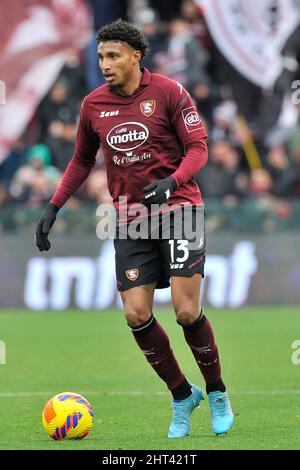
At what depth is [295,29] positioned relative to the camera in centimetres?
1780

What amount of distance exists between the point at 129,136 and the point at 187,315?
1188 millimetres

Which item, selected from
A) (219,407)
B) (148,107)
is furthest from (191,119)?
(219,407)

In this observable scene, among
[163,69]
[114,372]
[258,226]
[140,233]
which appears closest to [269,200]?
[258,226]

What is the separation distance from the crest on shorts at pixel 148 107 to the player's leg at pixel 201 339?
41.5 inches

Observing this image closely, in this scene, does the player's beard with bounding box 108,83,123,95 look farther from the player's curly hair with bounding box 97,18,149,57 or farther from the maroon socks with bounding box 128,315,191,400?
the maroon socks with bounding box 128,315,191,400

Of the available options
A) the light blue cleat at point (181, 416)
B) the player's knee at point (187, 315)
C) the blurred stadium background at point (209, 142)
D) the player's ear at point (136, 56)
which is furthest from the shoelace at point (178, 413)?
the blurred stadium background at point (209, 142)

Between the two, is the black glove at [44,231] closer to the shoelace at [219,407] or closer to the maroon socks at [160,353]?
the maroon socks at [160,353]

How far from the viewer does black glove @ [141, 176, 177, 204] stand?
7055 mm

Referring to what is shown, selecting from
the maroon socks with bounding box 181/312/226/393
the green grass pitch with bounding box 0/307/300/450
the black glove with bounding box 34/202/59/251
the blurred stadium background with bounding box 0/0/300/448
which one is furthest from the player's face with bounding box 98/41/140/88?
the blurred stadium background with bounding box 0/0/300/448

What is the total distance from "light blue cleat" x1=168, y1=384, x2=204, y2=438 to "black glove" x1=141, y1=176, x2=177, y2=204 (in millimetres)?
1316

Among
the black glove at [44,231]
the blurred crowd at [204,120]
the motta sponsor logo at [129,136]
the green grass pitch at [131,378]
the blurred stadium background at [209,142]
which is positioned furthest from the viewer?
the blurred crowd at [204,120]

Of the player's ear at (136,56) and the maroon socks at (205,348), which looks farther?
the player's ear at (136,56)

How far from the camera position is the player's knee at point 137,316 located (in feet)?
24.0

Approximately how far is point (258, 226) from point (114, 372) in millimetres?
5732
